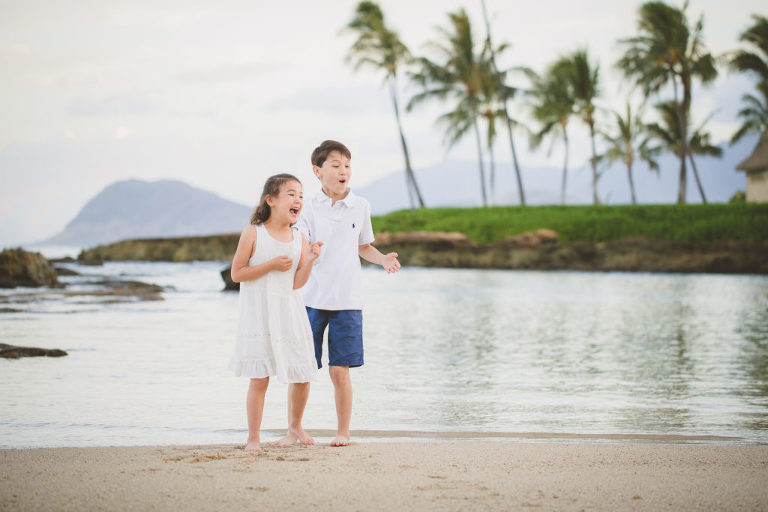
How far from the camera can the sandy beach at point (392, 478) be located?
3.13 meters

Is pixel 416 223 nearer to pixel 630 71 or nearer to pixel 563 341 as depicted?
pixel 630 71

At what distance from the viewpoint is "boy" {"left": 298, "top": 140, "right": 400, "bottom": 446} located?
4.41 metres

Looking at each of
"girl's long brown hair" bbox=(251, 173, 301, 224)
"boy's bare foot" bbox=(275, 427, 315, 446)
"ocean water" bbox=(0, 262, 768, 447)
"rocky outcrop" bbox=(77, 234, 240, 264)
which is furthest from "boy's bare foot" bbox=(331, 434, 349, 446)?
"rocky outcrop" bbox=(77, 234, 240, 264)

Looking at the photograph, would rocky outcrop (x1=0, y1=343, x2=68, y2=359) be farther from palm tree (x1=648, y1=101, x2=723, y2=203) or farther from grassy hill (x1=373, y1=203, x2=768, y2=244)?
palm tree (x1=648, y1=101, x2=723, y2=203)

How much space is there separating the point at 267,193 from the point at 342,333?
83 cm

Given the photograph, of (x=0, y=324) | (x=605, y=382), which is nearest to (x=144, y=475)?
(x=605, y=382)

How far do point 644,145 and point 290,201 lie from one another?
50.7 m

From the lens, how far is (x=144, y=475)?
3.51 meters

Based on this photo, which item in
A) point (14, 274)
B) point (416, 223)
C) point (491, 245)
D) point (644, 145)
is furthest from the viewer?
point (644, 145)

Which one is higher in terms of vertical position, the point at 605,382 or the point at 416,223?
the point at 416,223

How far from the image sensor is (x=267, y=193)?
14.1 feet

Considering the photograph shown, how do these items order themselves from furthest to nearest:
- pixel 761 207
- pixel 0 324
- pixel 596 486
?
1. pixel 761 207
2. pixel 0 324
3. pixel 596 486

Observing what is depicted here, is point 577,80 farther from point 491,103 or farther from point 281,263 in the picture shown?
point 281,263

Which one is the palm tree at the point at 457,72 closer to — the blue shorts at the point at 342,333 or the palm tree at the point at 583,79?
the palm tree at the point at 583,79
